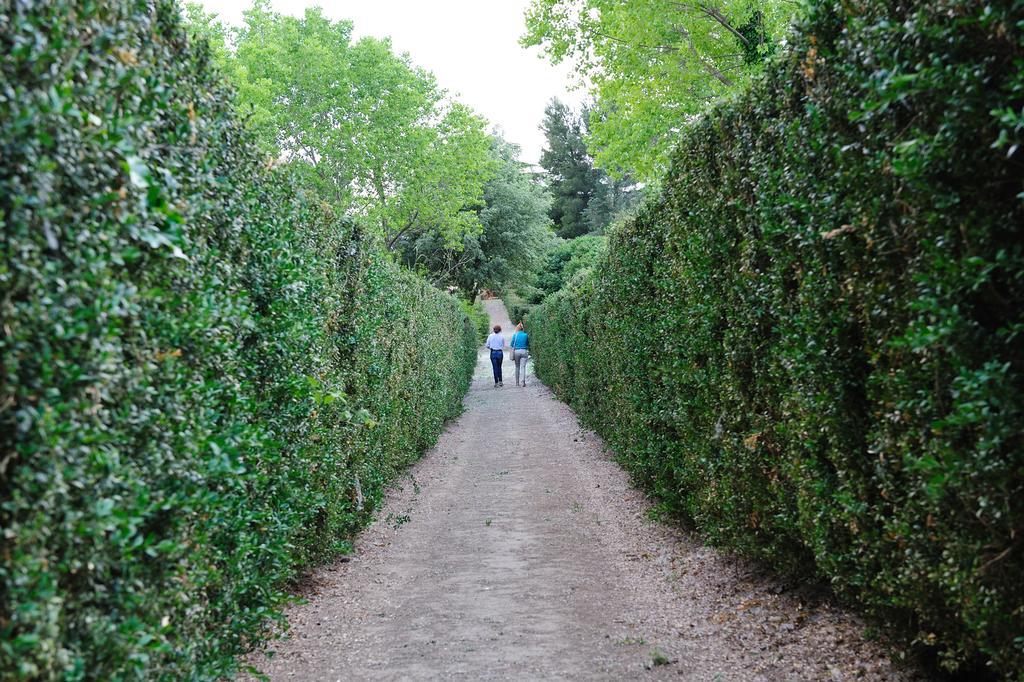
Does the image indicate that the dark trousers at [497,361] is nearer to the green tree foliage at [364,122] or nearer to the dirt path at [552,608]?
the green tree foliage at [364,122]

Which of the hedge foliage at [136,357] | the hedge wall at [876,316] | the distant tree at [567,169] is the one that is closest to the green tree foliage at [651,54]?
the hedge wall at [876,316]

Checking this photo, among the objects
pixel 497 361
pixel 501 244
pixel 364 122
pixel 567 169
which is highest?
pixel 567 169

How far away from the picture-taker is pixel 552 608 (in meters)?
6.10

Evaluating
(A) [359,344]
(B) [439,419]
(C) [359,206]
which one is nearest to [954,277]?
(A) [359,344]

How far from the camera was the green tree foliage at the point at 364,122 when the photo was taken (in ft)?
107

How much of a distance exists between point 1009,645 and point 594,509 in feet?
22.3

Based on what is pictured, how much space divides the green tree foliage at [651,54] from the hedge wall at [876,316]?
11.5 metres

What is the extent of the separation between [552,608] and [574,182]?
207ft

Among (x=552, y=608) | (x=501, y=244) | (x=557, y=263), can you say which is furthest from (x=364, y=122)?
(x=552, y=608)

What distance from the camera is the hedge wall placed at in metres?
2.79

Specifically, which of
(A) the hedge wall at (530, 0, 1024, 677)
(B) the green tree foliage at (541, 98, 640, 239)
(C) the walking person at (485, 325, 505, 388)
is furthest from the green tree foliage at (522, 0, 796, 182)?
(B) the green tree foliage at (541, 98, 640, 239)

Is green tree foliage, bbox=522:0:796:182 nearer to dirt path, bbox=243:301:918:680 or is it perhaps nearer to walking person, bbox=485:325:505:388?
walking person, bbox=485:325:505:388

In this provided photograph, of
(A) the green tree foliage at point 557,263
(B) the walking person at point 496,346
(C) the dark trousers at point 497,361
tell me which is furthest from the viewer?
(A) the green tree foliage at point 557,263

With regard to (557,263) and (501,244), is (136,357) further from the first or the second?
(557,263)
